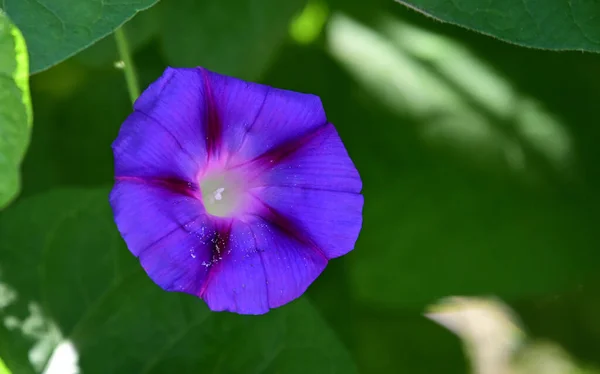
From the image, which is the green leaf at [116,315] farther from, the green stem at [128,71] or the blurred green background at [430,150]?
the blurred green background at [430,150]

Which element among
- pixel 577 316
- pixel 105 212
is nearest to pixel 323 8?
pixel 105 212

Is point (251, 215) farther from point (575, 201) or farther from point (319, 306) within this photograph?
point (575, 201)

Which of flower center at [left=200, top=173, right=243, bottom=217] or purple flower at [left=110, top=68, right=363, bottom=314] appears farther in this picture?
flower center at [left=200, top=173, right=243, bottom=217]

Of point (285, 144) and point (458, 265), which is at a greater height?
point (285, 144)

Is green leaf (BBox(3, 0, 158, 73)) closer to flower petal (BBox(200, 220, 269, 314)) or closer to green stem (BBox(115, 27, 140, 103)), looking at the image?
green stem (BBox(115, 27, 140, 103))

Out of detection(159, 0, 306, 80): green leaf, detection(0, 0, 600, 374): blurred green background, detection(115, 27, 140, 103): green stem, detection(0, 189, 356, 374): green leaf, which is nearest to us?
detection(115, 27, 140, 103): green stem

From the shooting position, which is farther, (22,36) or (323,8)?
(323,8)

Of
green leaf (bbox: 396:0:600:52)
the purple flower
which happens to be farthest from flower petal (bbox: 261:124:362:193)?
green leaf (bbox: 396:0:600:52)
